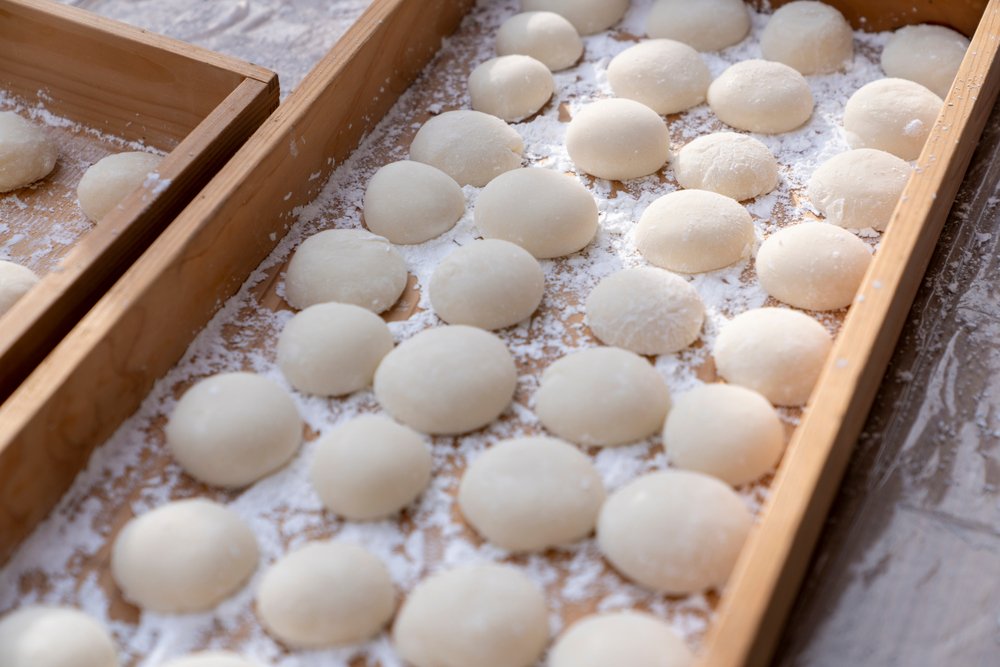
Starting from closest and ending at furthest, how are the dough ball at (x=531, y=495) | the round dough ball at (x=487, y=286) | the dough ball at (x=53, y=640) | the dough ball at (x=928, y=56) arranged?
the dough ball at (x=53, y=640) → the dough ball at (x=531, y=495) → the round dough ball at (x=487, y=286) → the dough ball at (x=928, y=56)

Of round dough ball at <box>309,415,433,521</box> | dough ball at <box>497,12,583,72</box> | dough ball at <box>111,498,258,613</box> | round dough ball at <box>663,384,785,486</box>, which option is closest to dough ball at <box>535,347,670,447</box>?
round dough ball at <box>663,384,785,486</box>

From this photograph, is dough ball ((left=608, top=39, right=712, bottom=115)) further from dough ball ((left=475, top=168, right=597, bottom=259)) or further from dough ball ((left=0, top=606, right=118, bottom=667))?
dough ball ((left=0, top=606, right=118, bottom=667))

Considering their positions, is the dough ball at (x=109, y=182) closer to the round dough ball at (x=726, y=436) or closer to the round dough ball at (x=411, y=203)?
the round dough ball at (x=411, y=203)

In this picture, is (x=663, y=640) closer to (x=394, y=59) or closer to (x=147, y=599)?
(x=147, y=599)

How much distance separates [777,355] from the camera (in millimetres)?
1176

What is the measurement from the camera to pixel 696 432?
1109 mm

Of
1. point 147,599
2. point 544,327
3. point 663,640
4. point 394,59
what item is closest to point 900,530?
point 663,640

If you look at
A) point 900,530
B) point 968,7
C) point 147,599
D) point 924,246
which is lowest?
point 147,599

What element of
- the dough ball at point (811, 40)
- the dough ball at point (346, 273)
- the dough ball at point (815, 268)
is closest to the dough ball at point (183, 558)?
the dough ball at point (346, 273)

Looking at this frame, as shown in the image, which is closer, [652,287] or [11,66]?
[652,287]

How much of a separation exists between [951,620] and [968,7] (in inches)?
41.1

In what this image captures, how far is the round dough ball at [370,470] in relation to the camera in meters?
1.06

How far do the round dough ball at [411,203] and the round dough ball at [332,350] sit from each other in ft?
0.62

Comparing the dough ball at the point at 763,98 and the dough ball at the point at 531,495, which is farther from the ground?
the dough ball at the point at 763,98
